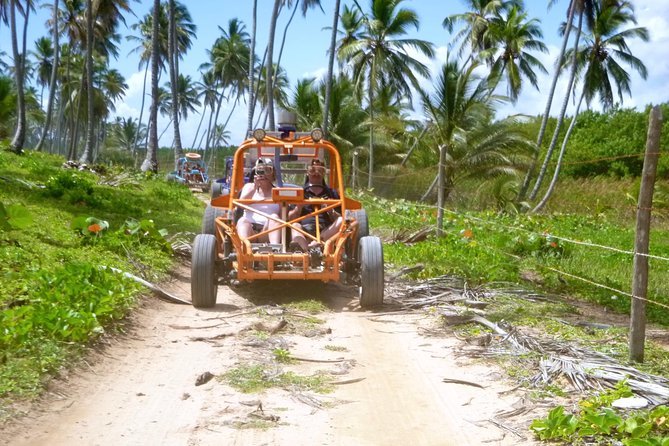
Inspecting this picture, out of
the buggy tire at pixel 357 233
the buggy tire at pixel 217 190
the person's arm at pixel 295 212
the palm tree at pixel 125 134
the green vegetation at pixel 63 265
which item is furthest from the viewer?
the palm tree at pixel 125 134

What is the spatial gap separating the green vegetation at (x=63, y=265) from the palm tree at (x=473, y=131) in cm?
1112

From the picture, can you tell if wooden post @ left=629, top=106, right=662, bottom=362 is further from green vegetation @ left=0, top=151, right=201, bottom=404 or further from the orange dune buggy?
green vegetation @ left=0, top=151, right=201, bottom=404

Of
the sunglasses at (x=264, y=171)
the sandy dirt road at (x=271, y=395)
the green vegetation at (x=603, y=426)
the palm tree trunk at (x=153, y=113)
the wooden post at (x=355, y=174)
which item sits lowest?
the sandy dirt road at (x=271, y=395)

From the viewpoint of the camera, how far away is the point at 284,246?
7.85 metres

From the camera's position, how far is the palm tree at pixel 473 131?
23.1 metres

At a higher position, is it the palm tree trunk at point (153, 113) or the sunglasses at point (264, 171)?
the palm tree trunk at point (153, 113)

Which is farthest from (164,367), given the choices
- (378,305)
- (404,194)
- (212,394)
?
(404,194)

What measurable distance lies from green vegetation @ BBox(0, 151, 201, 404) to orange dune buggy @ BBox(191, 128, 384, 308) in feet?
2.45

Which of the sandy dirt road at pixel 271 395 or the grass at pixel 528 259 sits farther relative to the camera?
the grass at pixel 528 259

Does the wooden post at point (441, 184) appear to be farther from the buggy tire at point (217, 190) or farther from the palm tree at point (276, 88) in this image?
the palm tree at point (276, 88)

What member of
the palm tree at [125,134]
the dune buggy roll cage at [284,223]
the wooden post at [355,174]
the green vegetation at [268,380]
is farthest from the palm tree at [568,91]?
the palm tree at [125,134]

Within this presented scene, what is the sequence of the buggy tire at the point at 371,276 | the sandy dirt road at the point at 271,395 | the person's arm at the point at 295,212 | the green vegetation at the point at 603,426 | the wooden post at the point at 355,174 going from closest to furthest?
the green vegetation at the point at 603,426 < the sandy dirt road at the point at 271,395 < the buggy tire at the point at 371,276 < the person's arm at the point at 295,212 < the wooden post at the point at 355,174

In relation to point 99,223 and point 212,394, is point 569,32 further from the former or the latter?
point 212,394

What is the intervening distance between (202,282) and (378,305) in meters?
1.77
